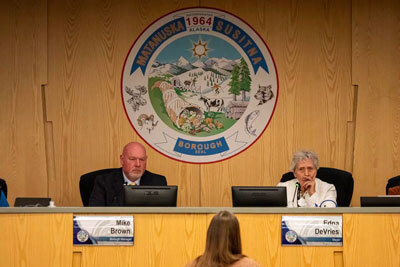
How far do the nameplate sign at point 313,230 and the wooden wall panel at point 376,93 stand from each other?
2.28 m

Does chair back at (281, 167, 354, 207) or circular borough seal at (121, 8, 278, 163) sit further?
circular borough seal at (121, 8, 278, 163)

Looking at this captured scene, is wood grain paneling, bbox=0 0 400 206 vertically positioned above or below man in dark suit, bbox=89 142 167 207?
above

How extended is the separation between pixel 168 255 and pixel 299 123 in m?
2.66

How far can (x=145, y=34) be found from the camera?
267 inches

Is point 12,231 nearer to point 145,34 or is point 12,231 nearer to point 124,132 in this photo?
point 124,132

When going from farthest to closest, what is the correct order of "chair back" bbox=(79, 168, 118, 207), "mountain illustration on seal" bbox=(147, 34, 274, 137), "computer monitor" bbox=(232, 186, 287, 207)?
"mountain illustration on seal" bbox=(147, 34, 274, 137) < "chair back" bbox=(79, 168, 118, 207) < "computer monitor" bbox=(232, 186, 287, 207)

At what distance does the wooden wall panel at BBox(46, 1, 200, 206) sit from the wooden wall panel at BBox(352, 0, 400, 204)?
1551 millimetres

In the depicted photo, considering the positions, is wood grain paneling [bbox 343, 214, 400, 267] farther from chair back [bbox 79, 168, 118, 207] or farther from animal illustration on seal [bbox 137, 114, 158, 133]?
animal illustration on seal [bbox 137, 114, 158, 133]

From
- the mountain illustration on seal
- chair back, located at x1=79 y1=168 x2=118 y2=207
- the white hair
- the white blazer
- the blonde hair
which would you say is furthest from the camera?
the mountain illustration on seal

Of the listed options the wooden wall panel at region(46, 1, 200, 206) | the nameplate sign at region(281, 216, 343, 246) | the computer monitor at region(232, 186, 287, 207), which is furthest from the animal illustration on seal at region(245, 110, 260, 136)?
the nameplate sign at region(281, 216, 343, 246)

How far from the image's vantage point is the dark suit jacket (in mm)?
5863

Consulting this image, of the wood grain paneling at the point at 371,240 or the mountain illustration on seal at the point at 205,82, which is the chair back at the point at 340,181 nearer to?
the mountain illustration on seal at the point at 205,82

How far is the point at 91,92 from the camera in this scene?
677cm

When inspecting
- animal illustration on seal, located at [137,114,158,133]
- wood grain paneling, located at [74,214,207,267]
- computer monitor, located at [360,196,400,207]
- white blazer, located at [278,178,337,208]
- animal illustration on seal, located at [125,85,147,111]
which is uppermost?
animal illustration on seal, located at [125,85,147,111]
